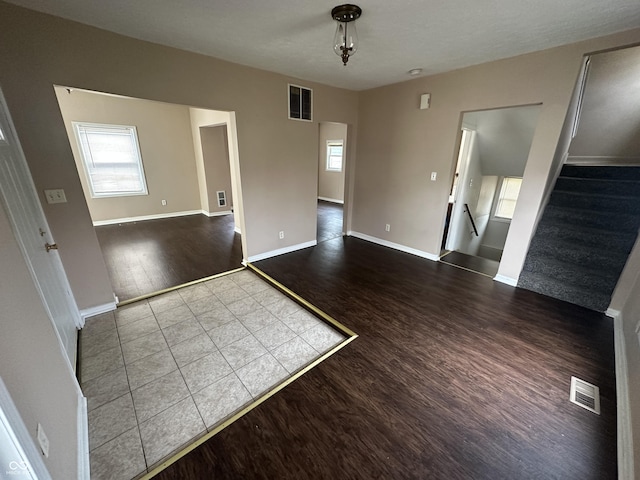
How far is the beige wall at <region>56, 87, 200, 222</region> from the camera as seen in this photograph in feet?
15.8

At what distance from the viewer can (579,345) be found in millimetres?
2170

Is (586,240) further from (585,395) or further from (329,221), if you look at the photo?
(329,221)

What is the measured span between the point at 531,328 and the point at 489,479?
166 cm

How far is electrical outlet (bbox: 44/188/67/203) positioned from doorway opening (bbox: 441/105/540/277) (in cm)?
447

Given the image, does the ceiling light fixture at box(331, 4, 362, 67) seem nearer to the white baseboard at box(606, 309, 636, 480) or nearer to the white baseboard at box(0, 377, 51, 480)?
the white baseboard at box(0, 377, 51, 480)

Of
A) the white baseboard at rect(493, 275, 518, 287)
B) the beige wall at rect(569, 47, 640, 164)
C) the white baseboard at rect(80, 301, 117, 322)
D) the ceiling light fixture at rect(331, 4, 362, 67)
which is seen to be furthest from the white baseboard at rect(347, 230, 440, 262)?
the white baseboard at rect(80, 301, 117, 322)

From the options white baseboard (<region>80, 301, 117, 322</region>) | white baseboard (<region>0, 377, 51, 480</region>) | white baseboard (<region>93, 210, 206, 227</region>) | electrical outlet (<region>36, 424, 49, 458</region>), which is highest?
white baseboard (<region>0, 377, 51, 480</region>)

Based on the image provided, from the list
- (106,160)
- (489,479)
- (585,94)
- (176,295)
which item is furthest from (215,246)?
(585,94)

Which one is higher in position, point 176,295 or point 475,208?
point 475,208

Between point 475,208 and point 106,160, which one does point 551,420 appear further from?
point 106,160

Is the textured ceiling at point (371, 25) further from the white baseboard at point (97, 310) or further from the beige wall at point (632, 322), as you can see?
Result: the white baseboard at point (97, 310)

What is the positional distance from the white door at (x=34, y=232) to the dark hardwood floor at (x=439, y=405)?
1396 mm

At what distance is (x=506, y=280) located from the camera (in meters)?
3.20

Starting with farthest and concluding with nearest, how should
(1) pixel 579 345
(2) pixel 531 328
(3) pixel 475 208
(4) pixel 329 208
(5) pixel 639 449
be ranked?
(4) pixel 329 208
(3) pixel 475 208
(2) pixel 531 328
(1) pixel 579 345
(5) pixel 639 449
